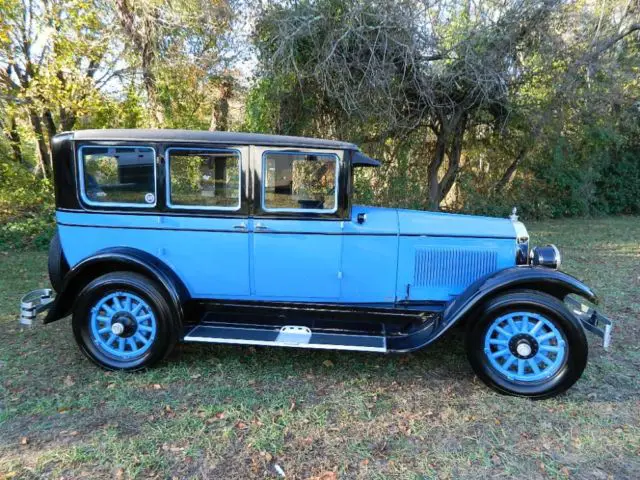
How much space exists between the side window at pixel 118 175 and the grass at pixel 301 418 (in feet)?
4.61

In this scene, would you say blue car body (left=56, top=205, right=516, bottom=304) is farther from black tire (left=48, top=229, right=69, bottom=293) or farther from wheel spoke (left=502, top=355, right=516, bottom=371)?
wheel spoke (left=502, top=355, right=516, bottom=371)

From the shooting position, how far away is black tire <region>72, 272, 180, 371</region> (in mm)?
3322

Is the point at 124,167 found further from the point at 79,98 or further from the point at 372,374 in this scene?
the point at 79,98

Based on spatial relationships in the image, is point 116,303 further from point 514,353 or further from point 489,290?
point 514,353

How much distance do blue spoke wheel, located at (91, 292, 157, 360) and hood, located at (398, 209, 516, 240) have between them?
221 cm

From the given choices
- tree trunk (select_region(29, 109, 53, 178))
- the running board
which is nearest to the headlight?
the running board

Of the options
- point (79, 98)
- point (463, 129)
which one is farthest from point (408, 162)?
point (79, 98)

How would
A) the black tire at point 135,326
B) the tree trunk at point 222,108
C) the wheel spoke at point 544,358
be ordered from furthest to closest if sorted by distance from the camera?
1. the tree trunk at point 222,108
2. the black tire at point 135,326
3. the wheel spoke at point 544,358

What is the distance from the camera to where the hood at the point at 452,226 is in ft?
11.4

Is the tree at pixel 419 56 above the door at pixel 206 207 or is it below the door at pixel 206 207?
above

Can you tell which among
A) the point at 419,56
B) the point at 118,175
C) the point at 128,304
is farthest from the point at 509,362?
the point at 419,56

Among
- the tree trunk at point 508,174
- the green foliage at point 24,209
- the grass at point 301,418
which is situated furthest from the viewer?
the tree trunk at point 508,174

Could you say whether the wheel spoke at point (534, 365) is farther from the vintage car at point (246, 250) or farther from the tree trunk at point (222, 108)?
the tree trunk at point (222, 108)

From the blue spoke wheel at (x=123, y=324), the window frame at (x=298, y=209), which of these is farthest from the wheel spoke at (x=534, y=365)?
the blue spoke wheel at (x=123, y=324)
